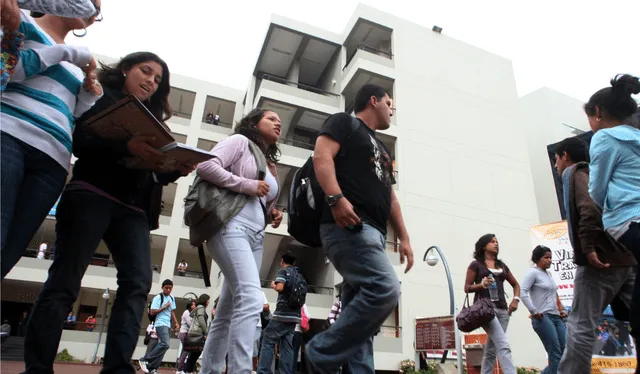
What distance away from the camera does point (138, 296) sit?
2209 mm

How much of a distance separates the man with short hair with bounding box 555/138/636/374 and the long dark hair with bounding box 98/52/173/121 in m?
3.00

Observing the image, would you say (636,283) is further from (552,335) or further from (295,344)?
(295,344)

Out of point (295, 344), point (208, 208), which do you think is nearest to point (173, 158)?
point (208, 208)

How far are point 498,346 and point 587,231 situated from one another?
2.36 m

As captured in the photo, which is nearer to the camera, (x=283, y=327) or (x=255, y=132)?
(x=255, y=132)

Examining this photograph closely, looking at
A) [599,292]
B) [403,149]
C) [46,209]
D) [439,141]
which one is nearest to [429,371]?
[403,149]

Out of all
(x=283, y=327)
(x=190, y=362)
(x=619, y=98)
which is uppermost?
(x=619, y=98)

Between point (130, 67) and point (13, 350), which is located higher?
point (130, 67)

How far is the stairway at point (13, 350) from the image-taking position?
607 inches

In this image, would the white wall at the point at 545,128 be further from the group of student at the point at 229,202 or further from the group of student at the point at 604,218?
the group of student at the point at 229,202

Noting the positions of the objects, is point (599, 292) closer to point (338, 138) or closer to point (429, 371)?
point (338, 138)

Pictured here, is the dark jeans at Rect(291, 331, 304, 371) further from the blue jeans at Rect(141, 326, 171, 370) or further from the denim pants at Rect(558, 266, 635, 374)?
the denim pants at Rect(558, 266, 635, 374)

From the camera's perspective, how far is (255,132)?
341 centimetres

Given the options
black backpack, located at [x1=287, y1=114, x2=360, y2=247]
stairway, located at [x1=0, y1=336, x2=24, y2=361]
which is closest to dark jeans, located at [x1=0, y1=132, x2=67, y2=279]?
black backpack, located at [x1=287, y1=114, x2=360, y2=247]
